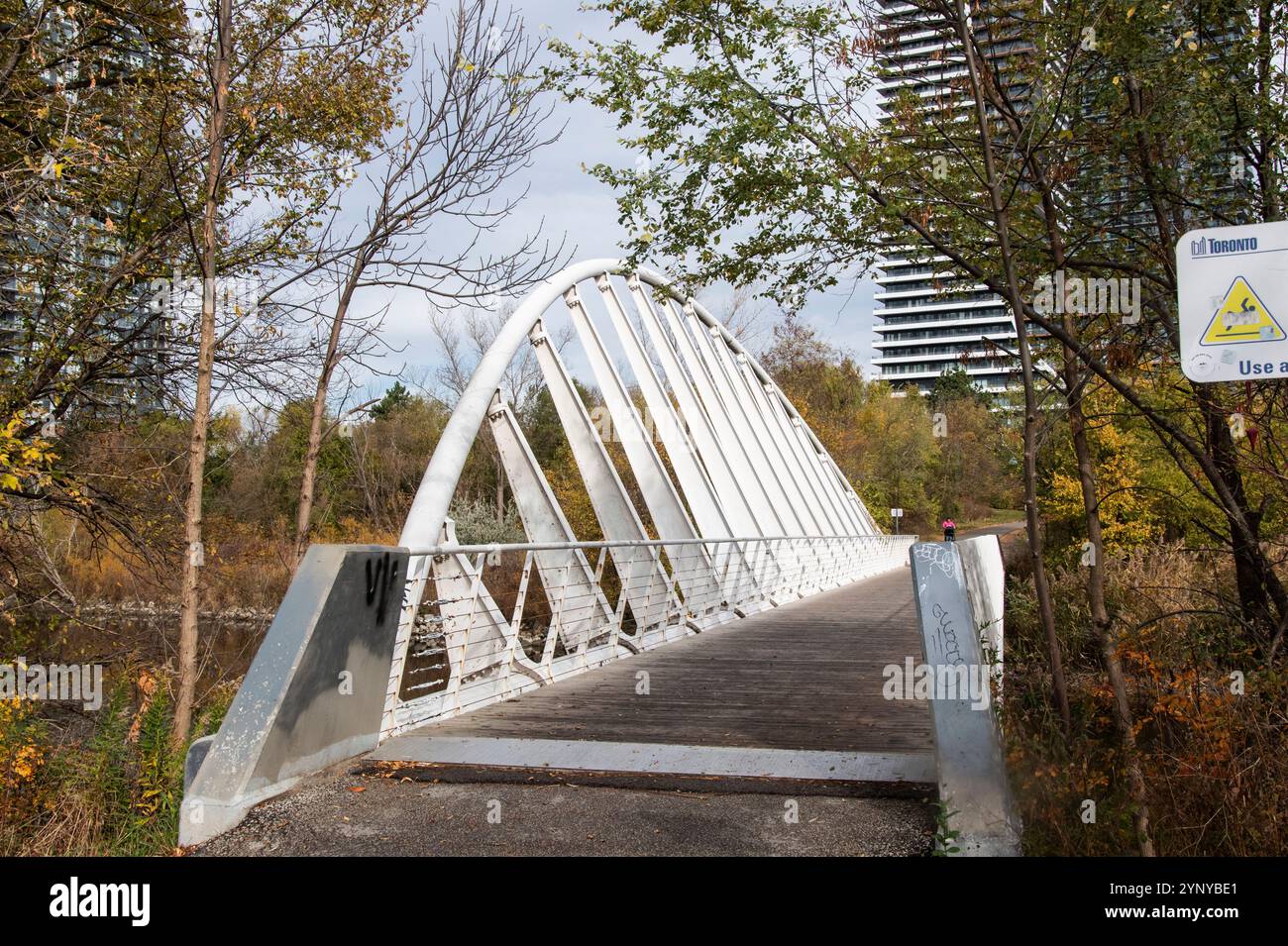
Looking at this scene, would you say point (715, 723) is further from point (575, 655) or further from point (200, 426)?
point (200, 426)

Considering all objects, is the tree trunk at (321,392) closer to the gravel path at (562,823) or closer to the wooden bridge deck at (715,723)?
the wooden bridge deck at (715,723)

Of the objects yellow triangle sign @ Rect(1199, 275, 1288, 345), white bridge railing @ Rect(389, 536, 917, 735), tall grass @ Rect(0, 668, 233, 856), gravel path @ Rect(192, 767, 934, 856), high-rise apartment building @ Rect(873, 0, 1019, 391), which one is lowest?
tall grass @ Rect(0, 668, 233, 856)

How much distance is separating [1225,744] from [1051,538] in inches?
747

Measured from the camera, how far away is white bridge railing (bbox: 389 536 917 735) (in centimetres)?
625

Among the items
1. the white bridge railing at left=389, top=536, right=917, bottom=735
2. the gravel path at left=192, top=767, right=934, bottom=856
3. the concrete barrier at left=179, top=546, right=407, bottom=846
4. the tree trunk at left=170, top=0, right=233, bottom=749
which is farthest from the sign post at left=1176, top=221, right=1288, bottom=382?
the tree trunk at left=170, top=0, right=233, bottom=749

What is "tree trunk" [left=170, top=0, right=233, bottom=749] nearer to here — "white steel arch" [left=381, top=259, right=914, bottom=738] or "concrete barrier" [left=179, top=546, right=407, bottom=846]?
"white steel arch" [left=381, top=259, right=914, bottom=738]

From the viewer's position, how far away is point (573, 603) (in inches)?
462

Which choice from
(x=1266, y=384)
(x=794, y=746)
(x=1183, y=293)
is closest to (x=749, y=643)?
(x=794, y=746)

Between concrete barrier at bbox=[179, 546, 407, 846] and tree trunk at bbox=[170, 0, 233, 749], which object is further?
tree trunk at bbox=[170, 0, 233, 749]

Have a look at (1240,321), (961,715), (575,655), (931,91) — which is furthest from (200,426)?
(1240,321)

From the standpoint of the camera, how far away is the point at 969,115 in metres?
7.01

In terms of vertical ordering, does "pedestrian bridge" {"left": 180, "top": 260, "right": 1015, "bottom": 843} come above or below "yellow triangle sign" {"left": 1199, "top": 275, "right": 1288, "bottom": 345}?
below

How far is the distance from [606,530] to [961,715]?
773cm

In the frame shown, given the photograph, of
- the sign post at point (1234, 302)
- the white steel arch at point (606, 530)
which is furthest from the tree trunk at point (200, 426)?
Answer: the sign post at point (1234, 302)
